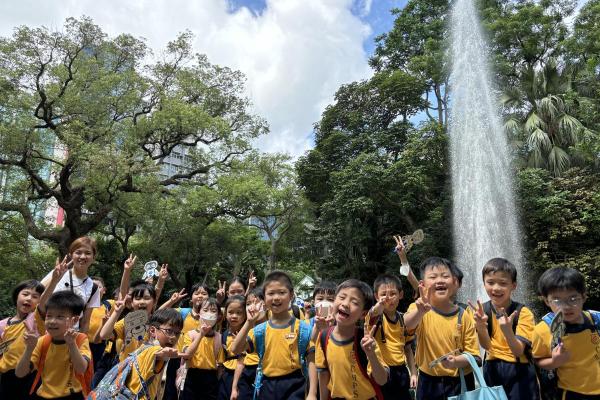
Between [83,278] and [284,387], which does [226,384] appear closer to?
[284,387]

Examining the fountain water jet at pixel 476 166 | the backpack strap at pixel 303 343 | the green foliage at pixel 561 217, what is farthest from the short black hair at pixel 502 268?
the green foliage at pixel 561 217

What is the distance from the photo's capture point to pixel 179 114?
16703 mm

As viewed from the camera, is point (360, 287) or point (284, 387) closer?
point (360, 287)

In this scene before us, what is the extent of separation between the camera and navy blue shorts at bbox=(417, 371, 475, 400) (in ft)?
10.2

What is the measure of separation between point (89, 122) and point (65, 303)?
571 inches

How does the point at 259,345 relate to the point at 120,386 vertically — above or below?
above

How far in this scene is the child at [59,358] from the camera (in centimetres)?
312

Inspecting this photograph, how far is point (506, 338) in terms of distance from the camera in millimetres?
2920

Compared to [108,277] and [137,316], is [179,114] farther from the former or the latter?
[137,316]

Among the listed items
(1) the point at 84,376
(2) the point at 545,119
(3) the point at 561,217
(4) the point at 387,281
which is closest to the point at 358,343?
(4) the point at 387,281

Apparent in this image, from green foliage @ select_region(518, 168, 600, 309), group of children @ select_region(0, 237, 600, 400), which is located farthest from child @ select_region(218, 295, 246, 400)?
green foliage @ select_region(518, 168, 600, 309)

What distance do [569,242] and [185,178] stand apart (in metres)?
14.7

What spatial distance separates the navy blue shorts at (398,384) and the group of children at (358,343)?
0.04 ft

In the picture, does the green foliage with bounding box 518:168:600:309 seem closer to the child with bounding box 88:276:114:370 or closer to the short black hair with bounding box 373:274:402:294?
the short black hair with bounding box 373:274:402:294
